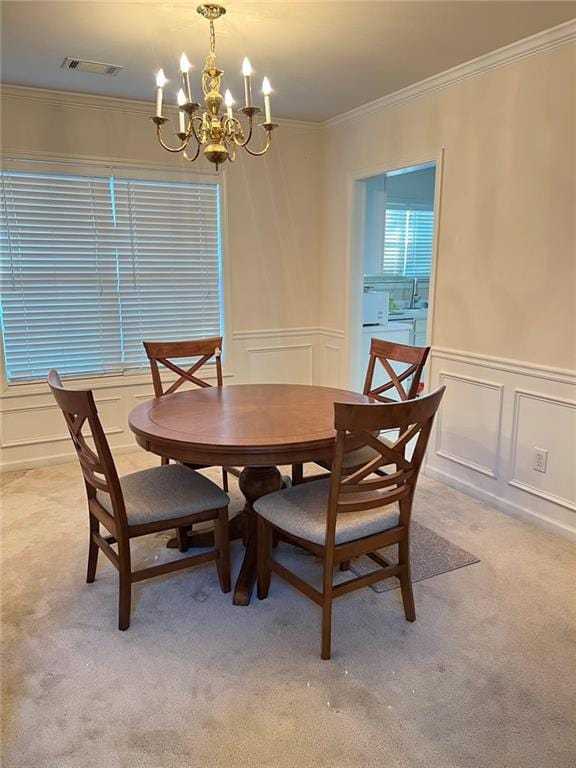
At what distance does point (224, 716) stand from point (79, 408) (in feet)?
3.77

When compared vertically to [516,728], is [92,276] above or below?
above

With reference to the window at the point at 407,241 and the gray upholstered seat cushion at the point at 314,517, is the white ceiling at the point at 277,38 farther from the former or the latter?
the window at the point at 407,241

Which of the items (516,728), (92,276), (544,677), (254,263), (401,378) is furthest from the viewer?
(254,263)

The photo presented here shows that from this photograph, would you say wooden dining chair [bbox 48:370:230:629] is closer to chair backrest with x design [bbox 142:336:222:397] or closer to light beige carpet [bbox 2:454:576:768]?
light beige carpet [bbox 2:454:576:768]

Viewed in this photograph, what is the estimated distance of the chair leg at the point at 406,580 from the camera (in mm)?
2117

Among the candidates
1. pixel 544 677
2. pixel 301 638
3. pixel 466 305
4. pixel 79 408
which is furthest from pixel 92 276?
pixel 544 677

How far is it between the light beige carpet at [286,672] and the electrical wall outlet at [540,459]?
448 mm

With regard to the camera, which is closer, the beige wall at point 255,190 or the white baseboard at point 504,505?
the white baseboard at point 504,505

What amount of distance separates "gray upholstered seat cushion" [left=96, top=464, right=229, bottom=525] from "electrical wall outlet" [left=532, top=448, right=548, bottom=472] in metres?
1.75

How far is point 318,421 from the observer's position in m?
2.29

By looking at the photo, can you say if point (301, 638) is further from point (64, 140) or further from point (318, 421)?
point (64, 140)

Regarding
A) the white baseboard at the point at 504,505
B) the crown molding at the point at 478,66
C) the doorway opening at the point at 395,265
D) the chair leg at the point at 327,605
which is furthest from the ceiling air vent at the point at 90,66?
the white baseboard at the point at 504,505

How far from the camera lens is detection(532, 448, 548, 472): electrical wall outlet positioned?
9.53ft

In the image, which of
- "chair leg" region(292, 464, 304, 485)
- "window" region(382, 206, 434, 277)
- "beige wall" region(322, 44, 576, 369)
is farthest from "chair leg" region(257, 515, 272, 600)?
"window" region(382, 206, 434, 277)
